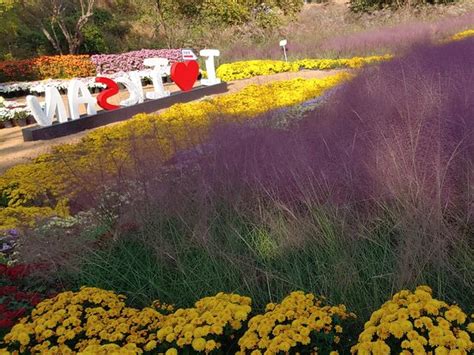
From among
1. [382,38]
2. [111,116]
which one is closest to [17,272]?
[111,116]

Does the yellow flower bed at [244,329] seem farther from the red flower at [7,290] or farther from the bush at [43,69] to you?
the bush at [43,69]

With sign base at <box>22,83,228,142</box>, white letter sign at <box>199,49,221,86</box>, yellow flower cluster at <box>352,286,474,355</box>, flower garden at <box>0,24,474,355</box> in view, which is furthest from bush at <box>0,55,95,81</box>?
yellow flower cluster at <box>352,286,474,355</box>

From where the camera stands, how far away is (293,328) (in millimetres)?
1947

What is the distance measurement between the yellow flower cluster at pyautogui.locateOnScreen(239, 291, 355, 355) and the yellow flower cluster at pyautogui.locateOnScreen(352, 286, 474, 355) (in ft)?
0.57

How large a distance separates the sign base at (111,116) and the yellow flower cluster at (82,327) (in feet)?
21.1

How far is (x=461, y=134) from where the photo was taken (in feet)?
10.2

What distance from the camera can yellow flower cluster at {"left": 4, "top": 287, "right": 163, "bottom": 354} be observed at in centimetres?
219

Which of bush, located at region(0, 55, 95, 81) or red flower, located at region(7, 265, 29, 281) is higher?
bush, located at region(0, 55, 95, 81)

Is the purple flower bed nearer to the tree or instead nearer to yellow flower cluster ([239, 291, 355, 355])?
the tree

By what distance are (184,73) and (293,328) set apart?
9.56 metres

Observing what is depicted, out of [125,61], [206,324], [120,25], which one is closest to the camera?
[206,324]

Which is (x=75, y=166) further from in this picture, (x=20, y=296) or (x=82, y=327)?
(x=82, y=327)

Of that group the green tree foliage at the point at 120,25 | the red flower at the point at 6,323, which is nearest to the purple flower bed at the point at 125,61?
the green tree foliage at the point at 120,25

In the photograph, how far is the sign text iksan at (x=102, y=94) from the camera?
8.49 metres
